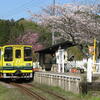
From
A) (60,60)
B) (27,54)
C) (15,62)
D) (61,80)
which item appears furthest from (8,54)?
(61,80)

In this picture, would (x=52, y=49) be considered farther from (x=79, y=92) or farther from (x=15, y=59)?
(x=79, y=92)

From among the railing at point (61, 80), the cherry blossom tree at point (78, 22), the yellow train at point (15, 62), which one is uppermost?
the cherry blossom tree at point (78, 22)

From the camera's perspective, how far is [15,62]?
20.1m

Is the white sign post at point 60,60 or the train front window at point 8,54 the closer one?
the train front window at point 8,54

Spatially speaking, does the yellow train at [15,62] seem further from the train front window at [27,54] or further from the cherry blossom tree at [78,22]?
the cherry blossom tree at [78,22]

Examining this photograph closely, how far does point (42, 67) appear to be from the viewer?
1129 inches

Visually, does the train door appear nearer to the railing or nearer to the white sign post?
the railing

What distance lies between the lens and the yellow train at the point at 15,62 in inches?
782

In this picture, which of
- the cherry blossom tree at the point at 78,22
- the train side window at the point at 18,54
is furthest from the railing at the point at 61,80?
the cherry blossom tree at the point at 78,22

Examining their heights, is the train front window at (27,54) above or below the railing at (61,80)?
above

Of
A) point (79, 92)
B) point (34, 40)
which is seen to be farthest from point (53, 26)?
point (34, 40)

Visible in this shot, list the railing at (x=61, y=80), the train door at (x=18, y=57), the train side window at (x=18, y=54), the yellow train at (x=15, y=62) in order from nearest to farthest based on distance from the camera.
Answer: the railing at (x=61, y=80), the yellow train at (x=15, y=62), the train door at (x=18, y=57), the train side window at (x=18, y=54)

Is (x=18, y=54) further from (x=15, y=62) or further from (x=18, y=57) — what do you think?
(x=15, y=62)

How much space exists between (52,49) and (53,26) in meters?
2.00
